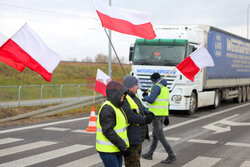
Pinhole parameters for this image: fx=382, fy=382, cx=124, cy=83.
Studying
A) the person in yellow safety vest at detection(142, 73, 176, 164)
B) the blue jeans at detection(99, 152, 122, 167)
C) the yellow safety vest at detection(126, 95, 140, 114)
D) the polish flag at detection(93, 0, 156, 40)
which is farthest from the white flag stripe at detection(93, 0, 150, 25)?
the blue jeans at detection(99, 152, 122, 167)

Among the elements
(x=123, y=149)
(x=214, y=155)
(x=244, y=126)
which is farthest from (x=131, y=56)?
(x=123, y=149)

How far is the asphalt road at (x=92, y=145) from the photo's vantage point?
7.77m

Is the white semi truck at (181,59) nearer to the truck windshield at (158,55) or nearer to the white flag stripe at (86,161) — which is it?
the truck windshield at (158,55)

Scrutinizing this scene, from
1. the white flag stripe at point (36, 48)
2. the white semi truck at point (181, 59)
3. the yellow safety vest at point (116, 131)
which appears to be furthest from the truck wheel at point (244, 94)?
the yellow safety vest at point (116, 131)

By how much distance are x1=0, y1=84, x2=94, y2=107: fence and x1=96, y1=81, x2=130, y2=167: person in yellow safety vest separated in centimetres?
1451

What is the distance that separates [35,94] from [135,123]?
17.2 meters

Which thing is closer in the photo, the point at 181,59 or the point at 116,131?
the point at 116,131

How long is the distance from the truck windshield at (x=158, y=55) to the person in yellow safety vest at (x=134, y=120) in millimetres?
10555

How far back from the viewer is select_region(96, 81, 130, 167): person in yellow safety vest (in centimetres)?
445

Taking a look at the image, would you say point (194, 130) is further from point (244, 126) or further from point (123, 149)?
point (123, 149)

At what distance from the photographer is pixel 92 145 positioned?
31.3ft

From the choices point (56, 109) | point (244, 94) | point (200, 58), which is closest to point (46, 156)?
point (200, 58)

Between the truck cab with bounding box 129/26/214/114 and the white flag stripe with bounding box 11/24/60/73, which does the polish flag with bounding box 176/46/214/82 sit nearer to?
the white flag stripe with bounding box 11/24/60/73

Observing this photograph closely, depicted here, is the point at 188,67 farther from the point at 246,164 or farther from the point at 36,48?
the point at 36,48
